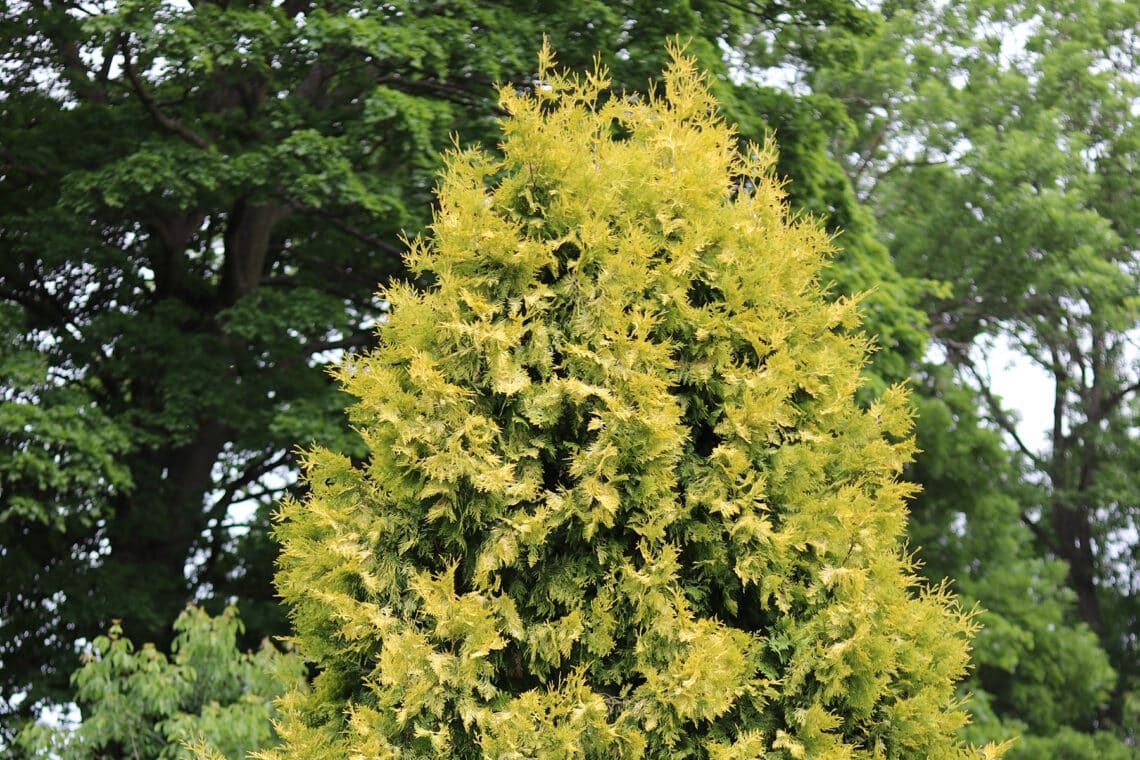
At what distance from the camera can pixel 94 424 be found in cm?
1238

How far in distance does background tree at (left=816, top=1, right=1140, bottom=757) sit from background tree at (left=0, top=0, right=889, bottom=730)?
17.3 feet

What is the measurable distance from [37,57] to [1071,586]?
2230cm

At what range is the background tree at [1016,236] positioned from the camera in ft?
63.5

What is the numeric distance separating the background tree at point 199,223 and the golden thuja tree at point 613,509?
22.2ft

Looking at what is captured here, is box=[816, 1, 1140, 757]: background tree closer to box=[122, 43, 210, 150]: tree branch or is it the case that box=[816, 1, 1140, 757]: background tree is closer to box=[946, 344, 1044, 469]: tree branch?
box=[946, 344, 1044, 469]: tree branch

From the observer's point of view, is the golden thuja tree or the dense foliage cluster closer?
the golden thuja tree

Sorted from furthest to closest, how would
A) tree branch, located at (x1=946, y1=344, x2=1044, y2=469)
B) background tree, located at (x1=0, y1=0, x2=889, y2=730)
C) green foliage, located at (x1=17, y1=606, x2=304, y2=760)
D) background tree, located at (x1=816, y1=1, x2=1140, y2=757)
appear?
tree branch, located at (x1=946, y1=344, x2=1044, y2=469) → background tree, located at (x1=816, y1=1, x2=1140, y2=757) → background tree, located at (x1=0, y1=0, x2=889, y2=730) → green foliage, located at (x1=17, y1=606, x2=304, y2=760)

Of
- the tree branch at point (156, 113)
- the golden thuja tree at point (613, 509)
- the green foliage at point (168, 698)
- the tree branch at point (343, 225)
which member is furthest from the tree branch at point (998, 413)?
the golden thuja tree at point (613, 509)

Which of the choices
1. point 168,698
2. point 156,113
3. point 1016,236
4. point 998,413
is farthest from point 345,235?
point 998,413

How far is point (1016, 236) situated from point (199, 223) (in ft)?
42.2

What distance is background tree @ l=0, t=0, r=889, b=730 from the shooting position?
470 inches

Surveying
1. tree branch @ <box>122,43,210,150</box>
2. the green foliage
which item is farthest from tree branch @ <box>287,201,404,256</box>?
the green foliage

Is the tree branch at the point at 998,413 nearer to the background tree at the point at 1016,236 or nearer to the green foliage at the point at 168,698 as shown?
the background tree at the point at 1016,236

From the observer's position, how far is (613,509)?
4.67 m
